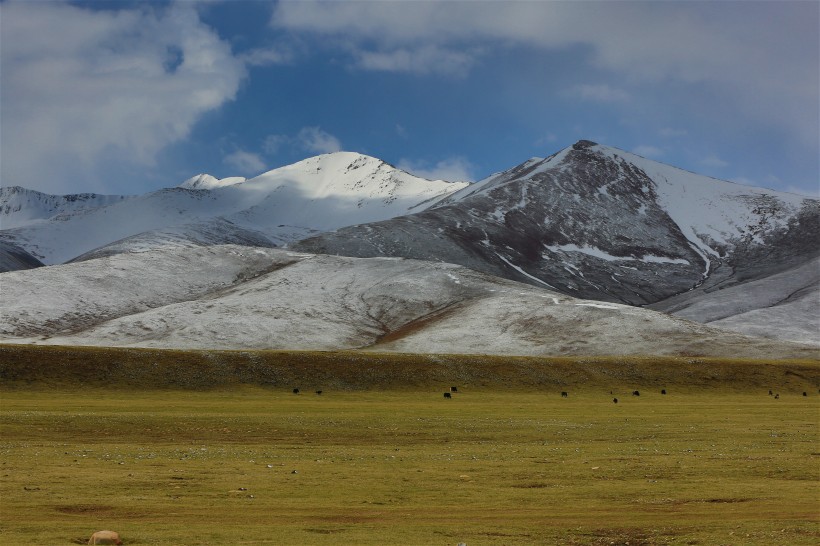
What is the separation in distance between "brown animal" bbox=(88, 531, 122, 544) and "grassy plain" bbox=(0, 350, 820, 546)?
36.4 inches

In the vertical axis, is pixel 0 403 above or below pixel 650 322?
below

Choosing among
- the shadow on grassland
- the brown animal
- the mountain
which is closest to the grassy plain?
the brown animal

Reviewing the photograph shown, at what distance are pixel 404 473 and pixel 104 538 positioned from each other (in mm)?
15605

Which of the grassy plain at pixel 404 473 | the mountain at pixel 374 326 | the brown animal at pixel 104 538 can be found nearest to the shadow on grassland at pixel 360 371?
the grassy plain at pixel 404 473

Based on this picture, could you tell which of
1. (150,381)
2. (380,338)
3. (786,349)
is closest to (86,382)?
(150,381)

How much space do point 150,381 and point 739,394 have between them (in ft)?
205

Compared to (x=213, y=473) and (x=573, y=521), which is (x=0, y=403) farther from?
(x=573, y=521)

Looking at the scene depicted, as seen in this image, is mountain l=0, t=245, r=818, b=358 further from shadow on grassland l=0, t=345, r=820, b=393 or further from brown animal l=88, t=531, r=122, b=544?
brown animal l=88, t=531, r=122, b=544

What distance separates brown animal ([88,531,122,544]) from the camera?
71.6 feet

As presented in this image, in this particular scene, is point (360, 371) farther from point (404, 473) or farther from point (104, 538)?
point (104, 538)

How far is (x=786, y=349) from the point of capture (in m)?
143

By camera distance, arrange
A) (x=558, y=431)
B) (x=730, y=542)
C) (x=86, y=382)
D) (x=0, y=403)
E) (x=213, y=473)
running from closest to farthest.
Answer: (x=730, y=542) → (x=213, y=473) → (x=558, y=431) → (x=0, y=403) → (x=86, y=382)

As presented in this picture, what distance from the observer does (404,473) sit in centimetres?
3553

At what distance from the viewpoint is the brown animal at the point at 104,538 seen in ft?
71.6
